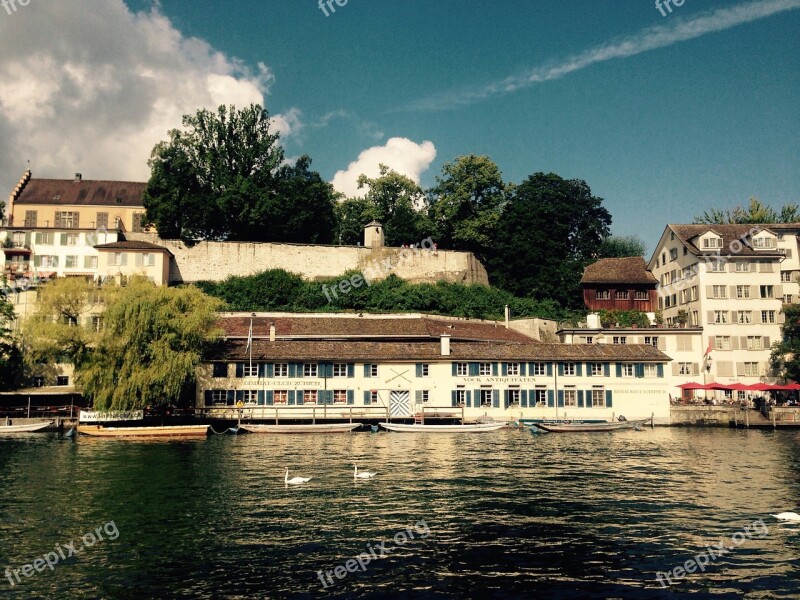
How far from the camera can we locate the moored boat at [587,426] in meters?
53.2

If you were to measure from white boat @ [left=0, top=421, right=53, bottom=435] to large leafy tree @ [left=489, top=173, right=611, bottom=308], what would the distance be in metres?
51.8

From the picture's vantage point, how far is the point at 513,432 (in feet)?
177

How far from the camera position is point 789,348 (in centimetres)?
6606

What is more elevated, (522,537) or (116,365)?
(116,365)

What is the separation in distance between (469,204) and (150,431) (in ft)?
174

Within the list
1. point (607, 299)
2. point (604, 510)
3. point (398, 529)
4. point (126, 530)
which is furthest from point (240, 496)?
point (607, 299)

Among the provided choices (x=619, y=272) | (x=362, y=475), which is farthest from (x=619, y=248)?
(x=362, y=475)

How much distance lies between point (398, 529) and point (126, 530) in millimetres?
8376

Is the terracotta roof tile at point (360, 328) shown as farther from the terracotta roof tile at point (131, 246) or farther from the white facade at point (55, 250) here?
the white facade at point (55, 250)

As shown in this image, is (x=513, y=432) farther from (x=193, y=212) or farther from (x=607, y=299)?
(x=193, y=212)

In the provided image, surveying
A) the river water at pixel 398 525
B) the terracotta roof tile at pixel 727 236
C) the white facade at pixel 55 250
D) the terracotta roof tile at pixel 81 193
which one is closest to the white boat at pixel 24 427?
the river water at pixel 398 525

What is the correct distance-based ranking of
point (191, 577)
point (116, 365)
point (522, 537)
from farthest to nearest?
point (116, 365)
point (522, 537)
point (191, 577)

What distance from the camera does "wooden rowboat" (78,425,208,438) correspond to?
49.2m

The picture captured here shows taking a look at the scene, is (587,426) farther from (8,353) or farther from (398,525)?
(8,353)
